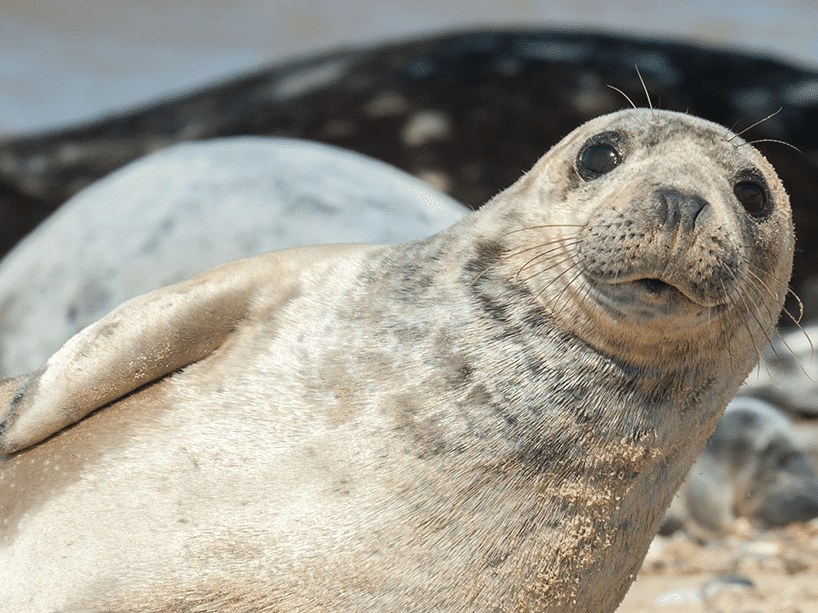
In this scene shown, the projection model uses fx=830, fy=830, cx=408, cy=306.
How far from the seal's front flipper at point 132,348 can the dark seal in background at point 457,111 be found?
2.93 metres

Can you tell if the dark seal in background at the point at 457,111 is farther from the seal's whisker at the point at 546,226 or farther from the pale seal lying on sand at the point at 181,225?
the seal's whisker at the point at 546,226

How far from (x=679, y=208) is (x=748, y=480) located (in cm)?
258

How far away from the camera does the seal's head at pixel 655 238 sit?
142 centimetres

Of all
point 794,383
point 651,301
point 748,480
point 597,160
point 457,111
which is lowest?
point 748,480

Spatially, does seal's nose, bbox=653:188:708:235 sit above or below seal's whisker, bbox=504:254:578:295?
above

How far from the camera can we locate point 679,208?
1.40m

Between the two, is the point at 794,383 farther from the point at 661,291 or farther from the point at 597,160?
the point at 661,291

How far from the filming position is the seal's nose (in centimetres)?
139

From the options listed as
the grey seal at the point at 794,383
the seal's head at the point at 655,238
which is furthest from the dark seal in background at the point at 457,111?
the seal's head at the point at 655,238

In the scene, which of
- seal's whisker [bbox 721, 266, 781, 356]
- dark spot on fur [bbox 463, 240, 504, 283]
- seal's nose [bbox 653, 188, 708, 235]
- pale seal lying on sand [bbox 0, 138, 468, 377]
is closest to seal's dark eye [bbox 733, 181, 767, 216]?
seal's whisker [bbox 721, 266, 781, 356]

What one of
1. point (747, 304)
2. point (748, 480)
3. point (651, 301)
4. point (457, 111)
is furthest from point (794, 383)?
point (651, 301)

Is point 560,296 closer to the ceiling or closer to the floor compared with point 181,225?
closer to the ceiling

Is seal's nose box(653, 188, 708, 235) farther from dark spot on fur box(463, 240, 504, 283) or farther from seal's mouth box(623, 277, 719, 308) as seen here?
dark spot on fur box(463, 240, 504, 283)

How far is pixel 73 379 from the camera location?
1.74 metres
